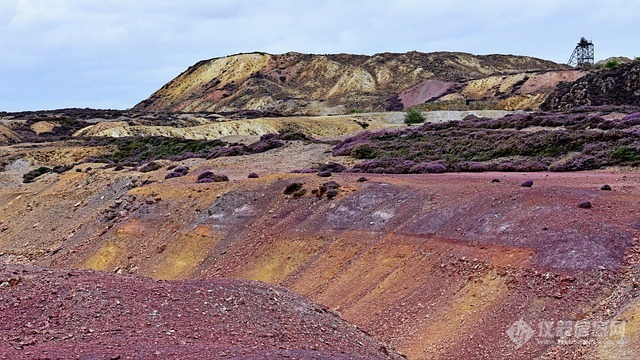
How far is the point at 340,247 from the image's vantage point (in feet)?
75.0

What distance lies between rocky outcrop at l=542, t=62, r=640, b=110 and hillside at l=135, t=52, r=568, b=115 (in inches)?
1280

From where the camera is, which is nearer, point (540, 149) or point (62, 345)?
point (62, 345)

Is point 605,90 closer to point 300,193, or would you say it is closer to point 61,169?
point 300,193

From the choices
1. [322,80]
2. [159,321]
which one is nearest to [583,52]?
[322,80]

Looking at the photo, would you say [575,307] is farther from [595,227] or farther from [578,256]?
[595,227]

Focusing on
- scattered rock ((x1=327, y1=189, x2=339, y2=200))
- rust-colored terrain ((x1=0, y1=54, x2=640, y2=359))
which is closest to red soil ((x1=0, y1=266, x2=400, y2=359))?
rust-colored terrain ((x1=0, y1=54, x2=640, y2=359))

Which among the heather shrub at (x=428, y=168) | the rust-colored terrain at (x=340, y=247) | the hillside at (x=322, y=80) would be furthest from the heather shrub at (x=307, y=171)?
the hillside at (x=322, y=80)

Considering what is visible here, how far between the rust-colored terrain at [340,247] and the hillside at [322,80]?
5580 cm

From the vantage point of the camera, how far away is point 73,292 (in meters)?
13.1

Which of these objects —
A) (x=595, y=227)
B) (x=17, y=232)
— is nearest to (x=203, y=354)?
(x=595, y=227)

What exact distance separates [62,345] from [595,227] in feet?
40.5

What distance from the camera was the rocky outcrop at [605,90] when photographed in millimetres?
57750

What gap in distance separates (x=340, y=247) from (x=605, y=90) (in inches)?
A: 1725

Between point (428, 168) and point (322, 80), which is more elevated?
point (322, 80)
